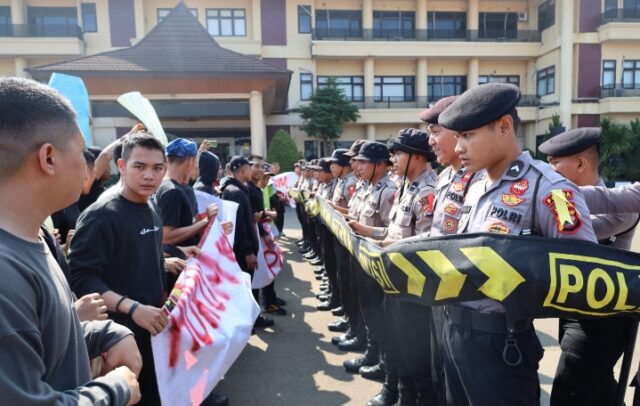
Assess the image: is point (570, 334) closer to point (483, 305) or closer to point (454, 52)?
point (483, 305)

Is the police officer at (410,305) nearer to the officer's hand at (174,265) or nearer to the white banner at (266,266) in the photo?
the officer's hand at (174,265)

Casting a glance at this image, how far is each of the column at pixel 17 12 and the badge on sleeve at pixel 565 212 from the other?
31599mm

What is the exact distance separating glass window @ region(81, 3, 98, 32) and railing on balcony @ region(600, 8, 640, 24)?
2965 centimetres

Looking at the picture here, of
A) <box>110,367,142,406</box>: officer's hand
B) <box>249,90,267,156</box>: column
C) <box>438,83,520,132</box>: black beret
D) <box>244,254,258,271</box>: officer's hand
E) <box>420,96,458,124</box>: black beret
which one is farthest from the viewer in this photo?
<box>249,90,267,156</box>: column

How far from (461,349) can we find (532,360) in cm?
29

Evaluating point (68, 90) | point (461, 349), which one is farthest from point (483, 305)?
point (68, 90)

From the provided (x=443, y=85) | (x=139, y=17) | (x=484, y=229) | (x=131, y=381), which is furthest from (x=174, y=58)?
(x=443, y=85)

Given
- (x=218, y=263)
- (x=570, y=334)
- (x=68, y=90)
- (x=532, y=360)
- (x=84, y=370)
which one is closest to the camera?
(x=84, y=370)

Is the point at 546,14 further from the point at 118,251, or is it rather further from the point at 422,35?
the point at 118,251

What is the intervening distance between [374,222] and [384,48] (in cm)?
2528

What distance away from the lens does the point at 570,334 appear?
2.65 m

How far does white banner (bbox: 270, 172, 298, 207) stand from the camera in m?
11.2

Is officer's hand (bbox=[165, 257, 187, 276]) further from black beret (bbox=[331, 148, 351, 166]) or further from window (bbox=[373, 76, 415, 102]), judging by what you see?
window (bbox=[373, 76, 415, 102])

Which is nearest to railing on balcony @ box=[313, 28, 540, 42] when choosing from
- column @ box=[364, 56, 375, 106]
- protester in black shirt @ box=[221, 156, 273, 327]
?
column @ box=[364, 56, 375, 106]
